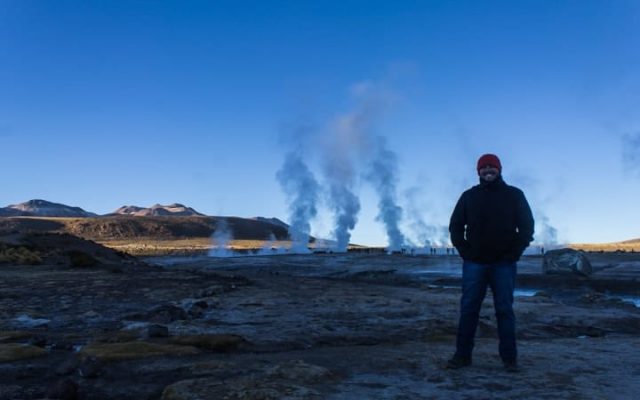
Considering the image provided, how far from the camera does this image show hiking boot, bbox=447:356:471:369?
547 centimetres

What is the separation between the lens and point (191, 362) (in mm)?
5879

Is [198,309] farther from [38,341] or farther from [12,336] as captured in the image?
[38,341]

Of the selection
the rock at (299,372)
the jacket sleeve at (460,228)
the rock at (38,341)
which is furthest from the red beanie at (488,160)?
the rock at (38,341)

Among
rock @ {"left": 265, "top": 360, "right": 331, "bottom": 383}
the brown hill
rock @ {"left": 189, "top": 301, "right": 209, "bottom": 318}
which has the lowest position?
rock @ {"left": 189, "top": 301, "right": 209, "bottom": 318}

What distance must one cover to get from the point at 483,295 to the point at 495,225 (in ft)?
2.31

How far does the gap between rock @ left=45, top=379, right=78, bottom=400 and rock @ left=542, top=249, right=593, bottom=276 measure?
90.2ft

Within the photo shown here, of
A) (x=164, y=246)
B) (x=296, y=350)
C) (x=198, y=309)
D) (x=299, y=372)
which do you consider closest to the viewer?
(x=299, y=372)

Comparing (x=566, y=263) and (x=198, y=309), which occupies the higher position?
(x=566, y=263)

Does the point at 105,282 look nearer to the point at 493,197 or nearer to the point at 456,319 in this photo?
the point at 456,319

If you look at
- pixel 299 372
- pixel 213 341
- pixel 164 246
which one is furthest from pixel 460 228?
pixel 164 246

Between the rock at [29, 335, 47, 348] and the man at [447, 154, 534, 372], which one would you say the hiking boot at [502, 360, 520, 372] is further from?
the rock at [29, 335, 47, 348]

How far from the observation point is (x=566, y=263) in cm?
2892

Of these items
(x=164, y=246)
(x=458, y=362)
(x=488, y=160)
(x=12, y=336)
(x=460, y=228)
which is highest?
(x=488, y=160)

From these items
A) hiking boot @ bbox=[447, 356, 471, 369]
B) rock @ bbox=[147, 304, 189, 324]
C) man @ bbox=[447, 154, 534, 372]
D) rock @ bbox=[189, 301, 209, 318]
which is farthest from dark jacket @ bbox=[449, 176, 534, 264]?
rock @ bbox=[189, 301, 209, 318]
